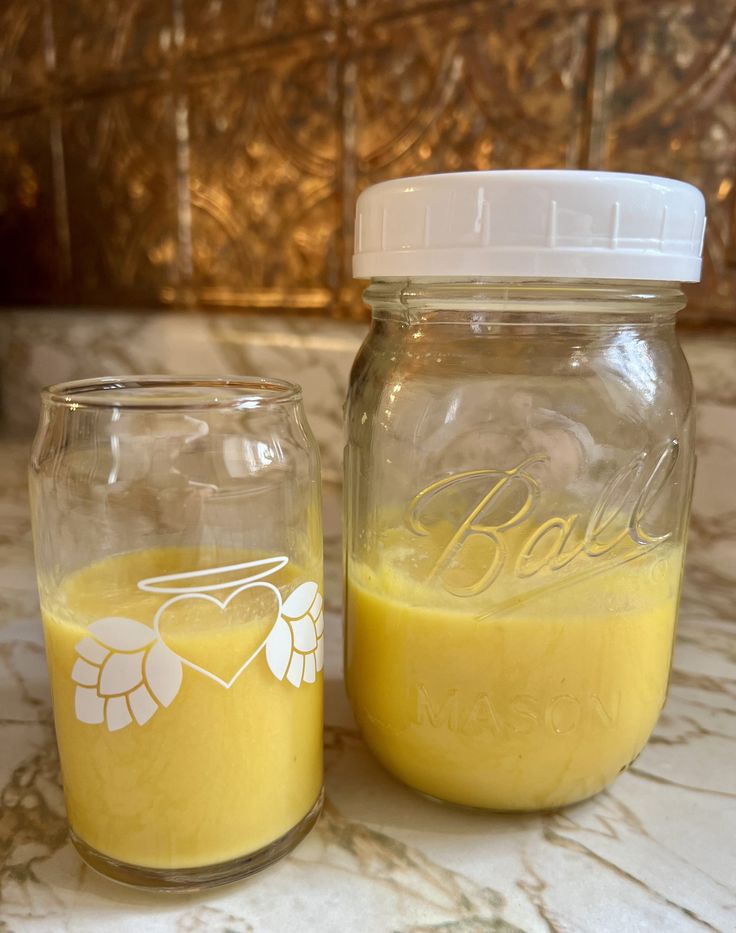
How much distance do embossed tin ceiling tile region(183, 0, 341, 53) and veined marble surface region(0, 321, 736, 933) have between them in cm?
71

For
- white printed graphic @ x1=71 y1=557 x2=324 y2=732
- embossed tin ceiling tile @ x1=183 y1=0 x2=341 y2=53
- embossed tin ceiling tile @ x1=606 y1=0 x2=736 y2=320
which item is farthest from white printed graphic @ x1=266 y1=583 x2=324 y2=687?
embossed tin ceiling tile @ x1=183 y1=0 x2=341 y2=53

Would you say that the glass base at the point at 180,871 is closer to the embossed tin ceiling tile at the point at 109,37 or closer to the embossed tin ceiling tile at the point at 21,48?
the embossed tin ceiling tile at the point at 109,37

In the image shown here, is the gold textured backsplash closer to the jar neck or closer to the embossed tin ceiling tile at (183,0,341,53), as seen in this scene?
the embossed tin ceiling tile at (183,0,341,53)

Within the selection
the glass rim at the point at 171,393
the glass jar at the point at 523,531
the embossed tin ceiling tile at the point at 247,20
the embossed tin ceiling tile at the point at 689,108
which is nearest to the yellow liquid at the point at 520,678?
the glass jar at the point at 523,531

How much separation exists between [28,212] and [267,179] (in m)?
0.47

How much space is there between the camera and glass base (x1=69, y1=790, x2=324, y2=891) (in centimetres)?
36

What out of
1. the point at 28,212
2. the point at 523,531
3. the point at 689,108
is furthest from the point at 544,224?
the point at 28,212

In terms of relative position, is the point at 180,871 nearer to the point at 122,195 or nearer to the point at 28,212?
the point at 122,195

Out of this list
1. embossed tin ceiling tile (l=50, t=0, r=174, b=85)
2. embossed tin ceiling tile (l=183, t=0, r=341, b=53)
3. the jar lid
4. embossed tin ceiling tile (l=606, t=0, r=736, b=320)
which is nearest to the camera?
the jar lid

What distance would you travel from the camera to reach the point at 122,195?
41.4 inches

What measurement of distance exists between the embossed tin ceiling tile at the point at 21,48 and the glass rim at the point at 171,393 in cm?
92

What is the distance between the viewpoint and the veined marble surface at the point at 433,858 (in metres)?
0.34

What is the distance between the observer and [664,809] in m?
0.42

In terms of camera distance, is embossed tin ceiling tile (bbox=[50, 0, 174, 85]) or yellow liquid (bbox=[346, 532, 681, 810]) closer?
yellow liquid (bbox=[346, 532, 681, 810])
